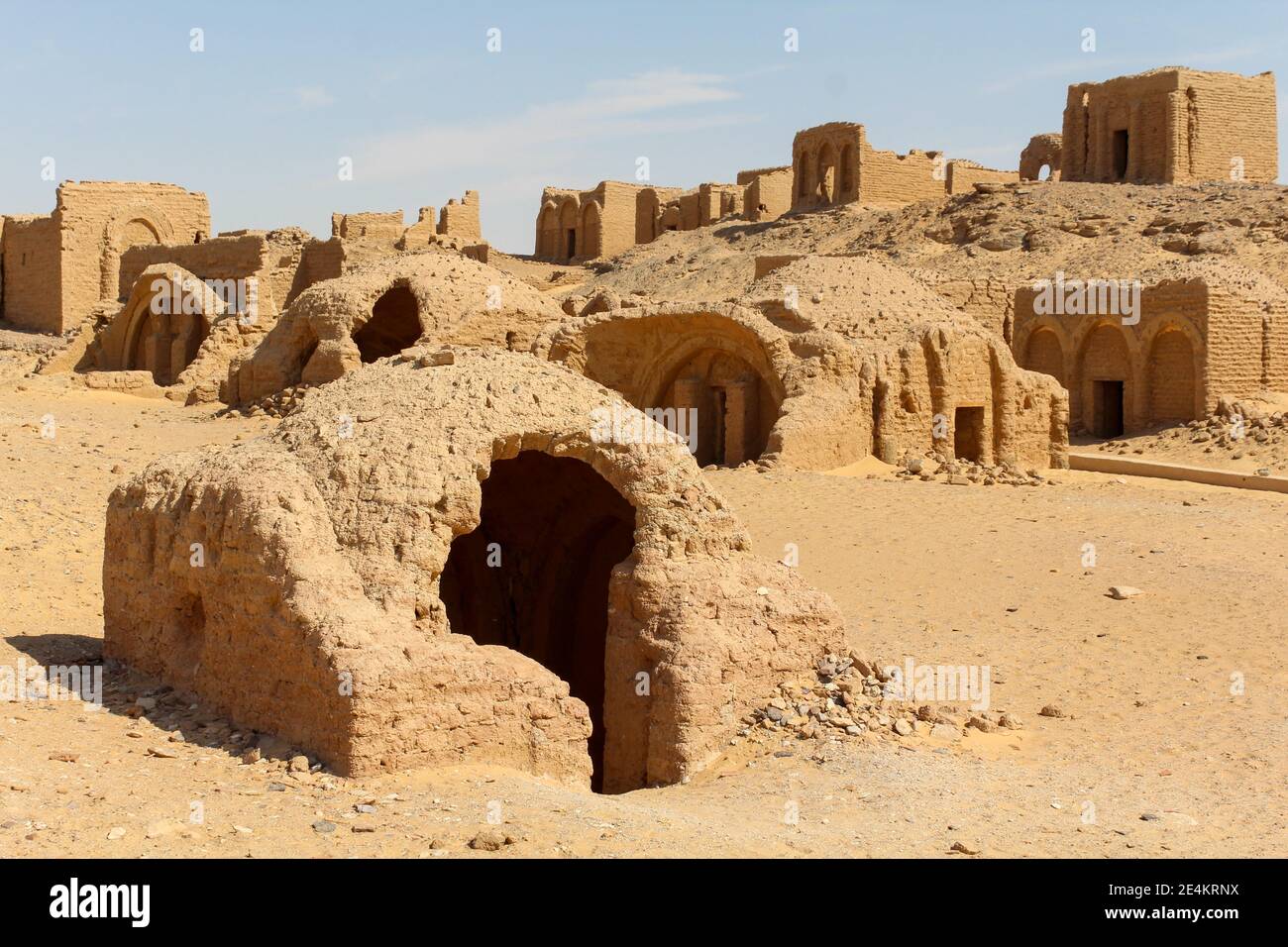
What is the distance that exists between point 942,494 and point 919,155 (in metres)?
27.7

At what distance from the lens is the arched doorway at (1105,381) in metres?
26.7

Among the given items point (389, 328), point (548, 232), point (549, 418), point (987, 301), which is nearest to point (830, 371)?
point (389, 328)

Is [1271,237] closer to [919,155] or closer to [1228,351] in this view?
[1228,351]

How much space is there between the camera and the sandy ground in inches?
243

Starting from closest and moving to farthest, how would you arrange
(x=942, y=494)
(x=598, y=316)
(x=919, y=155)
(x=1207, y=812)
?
(x=1207, y=812) < (x=942, y=494) < (x=598, y=316) < (x=919, y=155)

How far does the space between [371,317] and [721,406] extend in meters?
5.42

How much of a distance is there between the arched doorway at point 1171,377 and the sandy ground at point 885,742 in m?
9.50

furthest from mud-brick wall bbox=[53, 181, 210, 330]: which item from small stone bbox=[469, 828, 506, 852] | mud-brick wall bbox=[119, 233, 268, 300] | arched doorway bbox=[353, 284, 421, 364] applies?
small stone bbox=[469, 828, 506, 852]

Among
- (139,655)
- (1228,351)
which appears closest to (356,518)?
(139,655)

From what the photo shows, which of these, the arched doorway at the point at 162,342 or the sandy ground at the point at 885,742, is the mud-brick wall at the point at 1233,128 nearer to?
the sandy ground at the point at 885,742

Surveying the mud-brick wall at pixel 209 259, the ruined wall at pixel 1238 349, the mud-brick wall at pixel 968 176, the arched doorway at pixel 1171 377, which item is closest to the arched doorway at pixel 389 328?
the mud-brick wall at pixel 209 259

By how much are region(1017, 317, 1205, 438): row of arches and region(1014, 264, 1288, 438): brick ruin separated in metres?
0.02

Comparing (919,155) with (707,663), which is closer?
(707,663)

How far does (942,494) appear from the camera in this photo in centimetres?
1719
